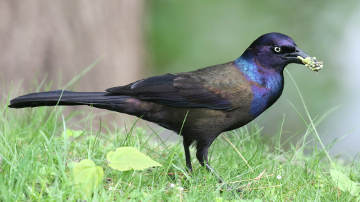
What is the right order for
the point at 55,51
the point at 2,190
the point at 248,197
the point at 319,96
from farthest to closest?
the point at 319,96
the point at 55,51
the point at 248,197
the point at 2,190

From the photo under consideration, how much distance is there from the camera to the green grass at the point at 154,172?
3.41 metres

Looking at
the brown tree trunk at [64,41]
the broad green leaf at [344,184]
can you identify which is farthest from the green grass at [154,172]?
the brown tree trunk at [64,41]

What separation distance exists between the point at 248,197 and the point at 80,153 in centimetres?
124

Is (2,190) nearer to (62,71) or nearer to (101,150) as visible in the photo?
(101,150)

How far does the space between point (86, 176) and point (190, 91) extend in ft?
4.29

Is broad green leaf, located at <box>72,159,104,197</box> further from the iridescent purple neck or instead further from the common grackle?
the iridescent purple neck

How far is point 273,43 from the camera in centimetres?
461

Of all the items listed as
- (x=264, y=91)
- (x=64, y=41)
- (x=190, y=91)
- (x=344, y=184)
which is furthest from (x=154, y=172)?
(x=64, y=41)

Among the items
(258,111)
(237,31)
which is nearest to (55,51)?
(258,111)

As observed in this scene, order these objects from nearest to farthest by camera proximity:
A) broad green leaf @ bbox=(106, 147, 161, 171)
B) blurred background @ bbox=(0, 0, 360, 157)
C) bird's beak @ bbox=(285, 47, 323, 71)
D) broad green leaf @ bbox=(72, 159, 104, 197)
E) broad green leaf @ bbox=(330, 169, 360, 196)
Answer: broad green leaf @ bbox=(72, 159, 104, 197)
broad green leaf @ bbox=(106, 147, 161, 171)
broad green leaf @ bbox=(330, 169, 360, 196)
bird's beak @ bbox=(285, 47, 323, 71)
blurred background @ bbox=(0, 0, 360, 157)

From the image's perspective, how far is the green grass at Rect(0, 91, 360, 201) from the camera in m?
3.41

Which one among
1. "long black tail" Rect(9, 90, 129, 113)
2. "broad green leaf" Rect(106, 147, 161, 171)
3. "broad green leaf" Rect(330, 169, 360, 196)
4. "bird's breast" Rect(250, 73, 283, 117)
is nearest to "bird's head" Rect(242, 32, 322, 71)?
"bird's breast" Rect(250, 73, 283, 117)

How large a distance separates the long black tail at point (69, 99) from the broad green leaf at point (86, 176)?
912 millimetres

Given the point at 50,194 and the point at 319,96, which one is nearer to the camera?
the point at 50,194
